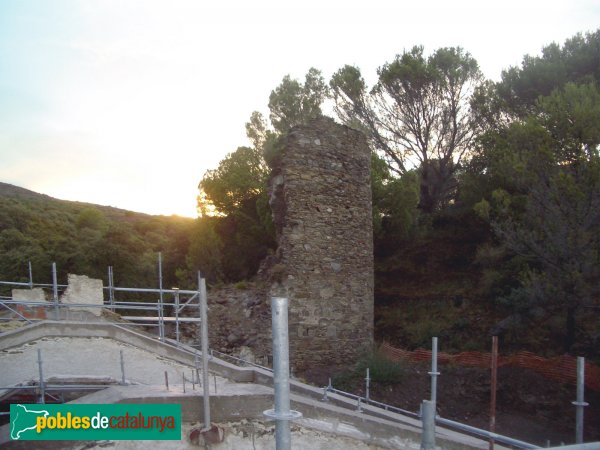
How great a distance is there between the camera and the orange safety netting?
29.0 feet

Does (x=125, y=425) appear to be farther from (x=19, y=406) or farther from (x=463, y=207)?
(x=463, y=207)

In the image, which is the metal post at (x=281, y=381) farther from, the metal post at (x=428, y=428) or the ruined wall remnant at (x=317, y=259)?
the ruined wall remnant at (x=317, y=259)

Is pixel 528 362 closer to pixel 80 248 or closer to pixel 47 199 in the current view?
pixel 80 248

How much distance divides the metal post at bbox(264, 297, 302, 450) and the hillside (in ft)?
60.0

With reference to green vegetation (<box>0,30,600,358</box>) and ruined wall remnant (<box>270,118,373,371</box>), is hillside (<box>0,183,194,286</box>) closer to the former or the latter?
green vegetation (<box>0,30,600,358</box>)

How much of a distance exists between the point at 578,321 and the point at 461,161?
827cm

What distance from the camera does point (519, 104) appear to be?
18.3m

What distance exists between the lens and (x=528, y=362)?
988 centimetres

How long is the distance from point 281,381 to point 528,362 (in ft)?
29.3

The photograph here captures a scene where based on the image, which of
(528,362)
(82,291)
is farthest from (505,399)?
(82,291)

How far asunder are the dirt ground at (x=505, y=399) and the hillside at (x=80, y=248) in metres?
12.4

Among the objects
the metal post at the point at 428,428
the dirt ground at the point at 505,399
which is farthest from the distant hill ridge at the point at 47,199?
the metal post at the point at 428,428

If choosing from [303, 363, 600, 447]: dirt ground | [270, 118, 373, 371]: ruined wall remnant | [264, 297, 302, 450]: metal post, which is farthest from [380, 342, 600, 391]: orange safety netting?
[264, 297, 302, 450]: metal post

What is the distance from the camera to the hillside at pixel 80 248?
2159 cm
